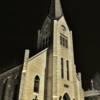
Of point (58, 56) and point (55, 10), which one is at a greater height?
point (55, 10)

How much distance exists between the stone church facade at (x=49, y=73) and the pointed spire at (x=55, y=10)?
42 centimetres

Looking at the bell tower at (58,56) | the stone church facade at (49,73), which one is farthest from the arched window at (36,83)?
the bell tower at (58,56)

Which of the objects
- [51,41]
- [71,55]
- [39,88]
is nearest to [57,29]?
[51,41]

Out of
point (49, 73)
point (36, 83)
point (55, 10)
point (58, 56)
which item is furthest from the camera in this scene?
point (55, 10)

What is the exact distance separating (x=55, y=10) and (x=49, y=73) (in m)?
17.6

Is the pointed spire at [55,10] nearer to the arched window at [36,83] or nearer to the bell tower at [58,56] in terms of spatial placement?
the bell tower at [58,56]

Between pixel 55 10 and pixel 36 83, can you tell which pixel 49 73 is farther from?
pixel 55 10

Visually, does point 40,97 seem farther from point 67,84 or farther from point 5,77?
point 5,77

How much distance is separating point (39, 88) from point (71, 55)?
10.4 metres

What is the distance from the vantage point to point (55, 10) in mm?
46594

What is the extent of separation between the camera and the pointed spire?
147ft

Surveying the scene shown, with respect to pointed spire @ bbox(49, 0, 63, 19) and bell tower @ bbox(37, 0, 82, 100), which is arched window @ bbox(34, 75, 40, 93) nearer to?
bell tower @ bbox(37, 0, 82, 100)

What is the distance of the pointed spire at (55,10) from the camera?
147 feet

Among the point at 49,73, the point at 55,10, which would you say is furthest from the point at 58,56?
the point at 55,10
